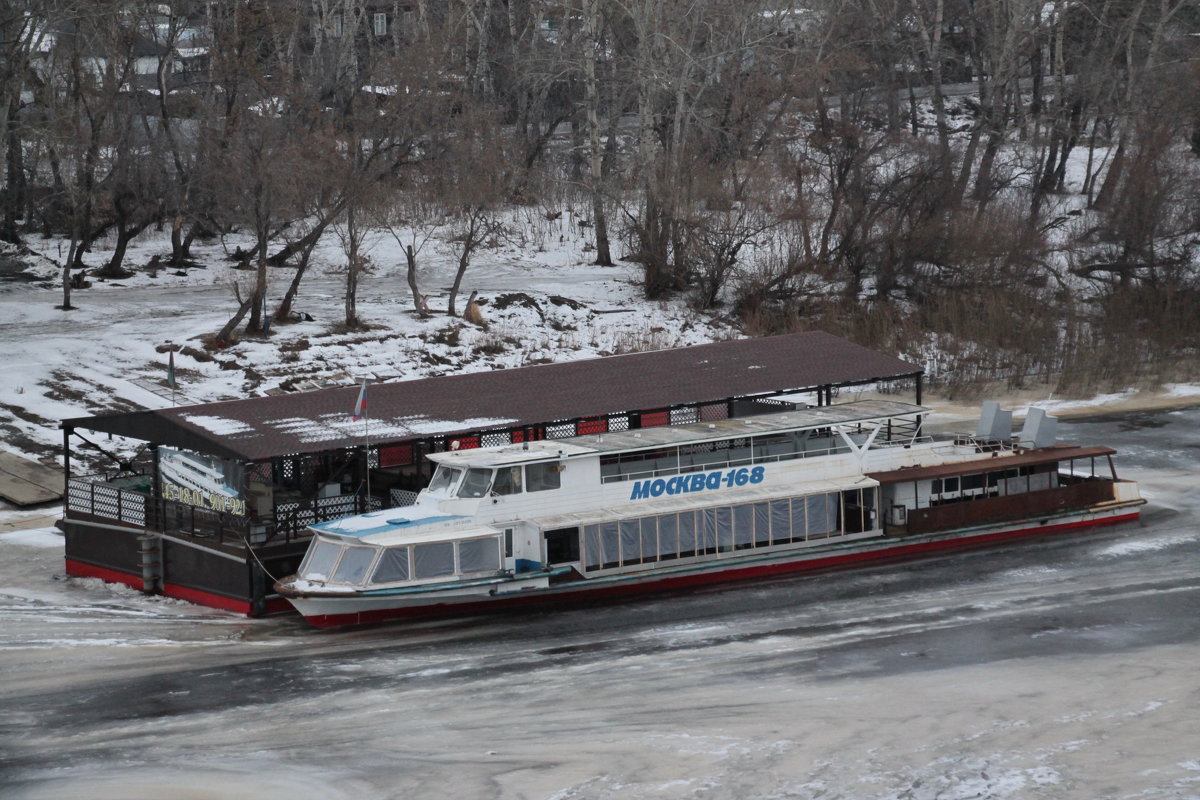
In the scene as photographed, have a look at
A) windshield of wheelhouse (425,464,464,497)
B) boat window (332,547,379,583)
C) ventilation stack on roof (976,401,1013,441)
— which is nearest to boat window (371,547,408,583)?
boat window (332,547,379,583)

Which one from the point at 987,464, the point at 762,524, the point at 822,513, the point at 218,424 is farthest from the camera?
the point at 987,464

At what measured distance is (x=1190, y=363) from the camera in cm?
5697

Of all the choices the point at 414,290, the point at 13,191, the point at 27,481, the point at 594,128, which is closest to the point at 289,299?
the point at 414,290

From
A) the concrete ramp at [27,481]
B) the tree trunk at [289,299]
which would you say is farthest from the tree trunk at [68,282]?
the concrete ramp at [27,481]

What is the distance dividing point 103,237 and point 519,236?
1850 centimetres

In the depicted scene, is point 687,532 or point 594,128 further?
point 594,128

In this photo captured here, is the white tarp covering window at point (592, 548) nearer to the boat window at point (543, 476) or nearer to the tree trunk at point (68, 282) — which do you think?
the boat window at point (543, 476)

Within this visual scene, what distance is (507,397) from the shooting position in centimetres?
3300

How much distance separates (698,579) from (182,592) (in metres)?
10.4

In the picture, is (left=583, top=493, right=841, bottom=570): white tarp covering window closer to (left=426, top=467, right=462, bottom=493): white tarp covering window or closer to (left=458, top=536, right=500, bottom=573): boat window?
(left=458, top=536, right=500, bottom=573): boat window

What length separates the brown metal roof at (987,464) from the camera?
32.7 m

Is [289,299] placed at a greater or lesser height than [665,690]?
greater

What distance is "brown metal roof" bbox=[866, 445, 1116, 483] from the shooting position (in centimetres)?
3272

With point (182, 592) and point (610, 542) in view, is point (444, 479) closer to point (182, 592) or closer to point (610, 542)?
point (610, 542)
